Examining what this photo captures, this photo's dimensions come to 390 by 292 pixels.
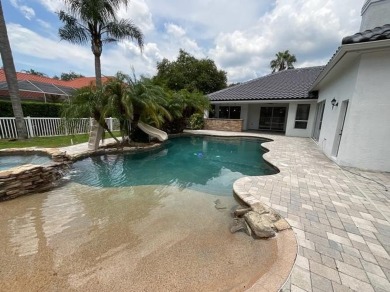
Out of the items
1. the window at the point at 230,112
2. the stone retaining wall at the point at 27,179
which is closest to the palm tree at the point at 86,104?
the stone retaining wall at the point at 27,179

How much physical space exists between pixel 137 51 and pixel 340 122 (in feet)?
48.8

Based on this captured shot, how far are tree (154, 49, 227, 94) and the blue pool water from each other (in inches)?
790

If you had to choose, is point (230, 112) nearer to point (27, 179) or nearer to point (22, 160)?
point (22, 160)

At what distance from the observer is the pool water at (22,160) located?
6957 millimetres

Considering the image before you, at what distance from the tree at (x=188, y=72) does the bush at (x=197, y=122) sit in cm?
1144

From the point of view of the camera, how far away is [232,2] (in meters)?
9.58

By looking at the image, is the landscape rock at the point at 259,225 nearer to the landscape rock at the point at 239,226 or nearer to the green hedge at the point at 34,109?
the landscape rock at the point at 239,226

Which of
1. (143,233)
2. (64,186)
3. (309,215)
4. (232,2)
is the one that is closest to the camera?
(143,233)

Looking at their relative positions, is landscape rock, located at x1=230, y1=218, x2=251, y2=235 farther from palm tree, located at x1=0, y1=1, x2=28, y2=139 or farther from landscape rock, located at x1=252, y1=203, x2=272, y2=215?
palm tree, located at x1=0, y1=1, x2=28, y2=139

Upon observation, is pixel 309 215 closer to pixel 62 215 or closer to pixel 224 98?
pixel 62 215

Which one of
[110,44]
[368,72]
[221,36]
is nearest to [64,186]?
[368,72]

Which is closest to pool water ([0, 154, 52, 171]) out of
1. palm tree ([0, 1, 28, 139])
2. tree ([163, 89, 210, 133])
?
palm tree ([0, 1, 28, 139])

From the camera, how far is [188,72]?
29.2 meters

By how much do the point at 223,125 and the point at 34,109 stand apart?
14.7m
